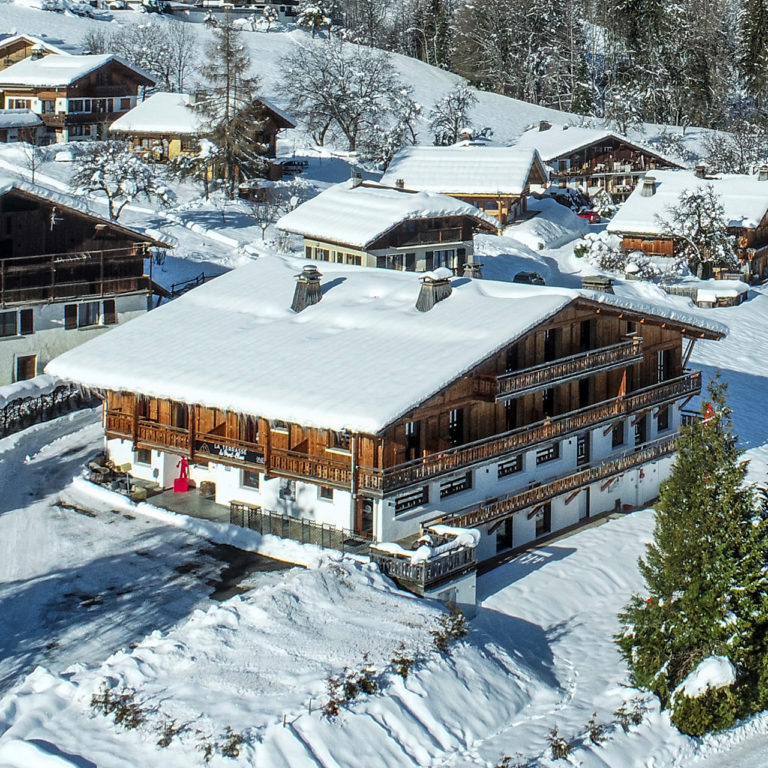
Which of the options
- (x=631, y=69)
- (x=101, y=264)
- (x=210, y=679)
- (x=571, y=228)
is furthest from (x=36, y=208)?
(x=631, y=69)

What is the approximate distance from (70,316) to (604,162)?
203ft

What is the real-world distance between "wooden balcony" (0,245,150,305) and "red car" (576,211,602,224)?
4717cm

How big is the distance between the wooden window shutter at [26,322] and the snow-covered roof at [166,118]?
1436 inches

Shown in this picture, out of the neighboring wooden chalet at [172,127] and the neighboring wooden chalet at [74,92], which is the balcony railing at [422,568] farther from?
the neighboring wooden chalet at [74,92]

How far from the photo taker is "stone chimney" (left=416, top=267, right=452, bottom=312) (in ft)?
135

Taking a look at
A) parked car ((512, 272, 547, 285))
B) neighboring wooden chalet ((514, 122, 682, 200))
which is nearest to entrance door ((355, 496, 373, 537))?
parked car ((512, 272, 547, 285))

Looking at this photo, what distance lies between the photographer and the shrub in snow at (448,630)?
100 feet

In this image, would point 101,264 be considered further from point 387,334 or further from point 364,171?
point 364,171

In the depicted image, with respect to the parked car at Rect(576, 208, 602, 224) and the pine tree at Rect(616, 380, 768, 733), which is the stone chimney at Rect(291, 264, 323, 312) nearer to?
the pine tree at Rect(616, 380, 768, 733)

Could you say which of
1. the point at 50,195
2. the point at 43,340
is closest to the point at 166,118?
the point at 50,195

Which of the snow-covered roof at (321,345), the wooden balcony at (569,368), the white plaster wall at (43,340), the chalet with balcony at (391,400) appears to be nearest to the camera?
the snow-covered roof at (321,345)

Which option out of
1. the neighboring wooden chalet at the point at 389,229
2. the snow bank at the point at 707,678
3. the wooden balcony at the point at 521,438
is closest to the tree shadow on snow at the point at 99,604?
the wooden balcony at the point at 521,438

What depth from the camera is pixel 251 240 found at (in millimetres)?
73500

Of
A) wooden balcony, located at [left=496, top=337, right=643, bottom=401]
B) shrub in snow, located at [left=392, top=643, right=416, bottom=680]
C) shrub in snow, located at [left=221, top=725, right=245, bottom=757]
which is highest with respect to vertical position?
wooden balcony, located at [left=496, top=337, right=643, bottom=401]
